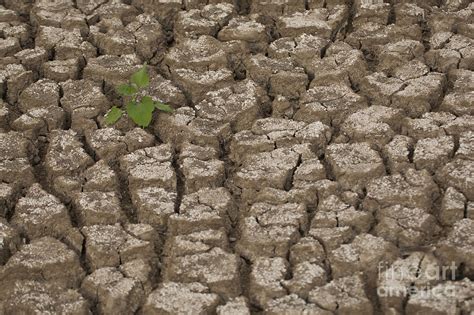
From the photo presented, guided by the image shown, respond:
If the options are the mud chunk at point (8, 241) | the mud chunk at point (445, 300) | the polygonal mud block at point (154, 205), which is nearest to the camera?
the mud chunk at point (445, 300)

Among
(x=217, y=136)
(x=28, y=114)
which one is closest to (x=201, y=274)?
(x=217, y=136)

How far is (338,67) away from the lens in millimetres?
3949

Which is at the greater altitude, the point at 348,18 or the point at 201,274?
the point at 348,18

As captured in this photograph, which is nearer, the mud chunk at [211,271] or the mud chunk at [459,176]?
the mud chunk at [211,271]

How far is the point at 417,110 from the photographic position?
372cm

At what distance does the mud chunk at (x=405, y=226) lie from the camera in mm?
3070

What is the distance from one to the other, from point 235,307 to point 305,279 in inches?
9.1

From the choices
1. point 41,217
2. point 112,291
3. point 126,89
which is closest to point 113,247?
point 112,291

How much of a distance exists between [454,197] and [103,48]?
1.74 m

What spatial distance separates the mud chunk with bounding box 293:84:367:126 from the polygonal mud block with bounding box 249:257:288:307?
84cm

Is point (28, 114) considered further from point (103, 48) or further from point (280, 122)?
point (280, 122)

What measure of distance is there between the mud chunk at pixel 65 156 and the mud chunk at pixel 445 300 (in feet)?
4.39

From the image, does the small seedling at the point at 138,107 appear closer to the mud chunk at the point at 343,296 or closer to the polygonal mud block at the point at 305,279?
the polygonal mud block at the point at 305,279

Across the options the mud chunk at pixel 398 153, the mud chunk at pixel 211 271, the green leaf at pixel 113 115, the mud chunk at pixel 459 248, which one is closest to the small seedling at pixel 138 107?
the green leaf at pixel 113 115
